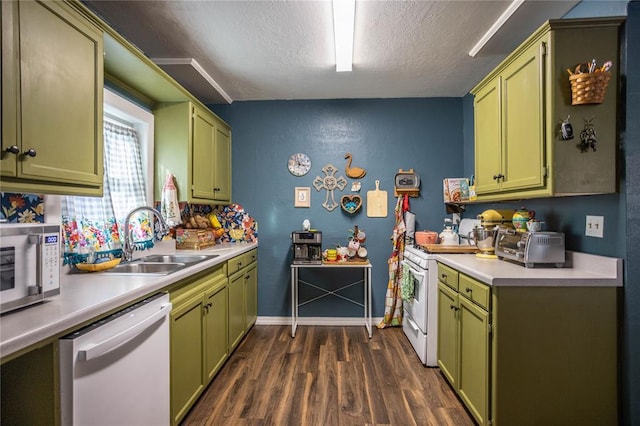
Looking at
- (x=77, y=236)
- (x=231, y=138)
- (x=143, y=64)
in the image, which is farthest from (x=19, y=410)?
(x=231, y=138)

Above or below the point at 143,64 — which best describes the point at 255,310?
below

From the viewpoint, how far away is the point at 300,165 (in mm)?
3576

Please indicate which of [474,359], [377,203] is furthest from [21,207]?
[377,203]

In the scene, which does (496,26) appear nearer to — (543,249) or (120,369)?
(543,249)

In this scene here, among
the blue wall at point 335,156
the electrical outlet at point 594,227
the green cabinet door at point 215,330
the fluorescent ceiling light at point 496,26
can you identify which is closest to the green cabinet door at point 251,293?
the blue wall at point 335,156

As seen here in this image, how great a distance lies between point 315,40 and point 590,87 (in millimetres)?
1704

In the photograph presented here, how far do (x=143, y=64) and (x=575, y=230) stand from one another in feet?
9.44

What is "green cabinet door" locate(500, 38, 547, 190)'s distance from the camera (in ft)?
5.60

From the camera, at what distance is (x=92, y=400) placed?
1.09 metres

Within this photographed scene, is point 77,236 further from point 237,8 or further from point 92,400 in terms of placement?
point 237,8

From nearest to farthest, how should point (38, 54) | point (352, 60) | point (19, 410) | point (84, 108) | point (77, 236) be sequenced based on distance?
1. point (19, 410)
2. point (38, 54)
3. point (84, 108)
4. point (77, 236)
5. point (352, 60)

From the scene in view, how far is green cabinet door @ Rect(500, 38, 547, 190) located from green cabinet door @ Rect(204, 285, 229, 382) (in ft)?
6.99

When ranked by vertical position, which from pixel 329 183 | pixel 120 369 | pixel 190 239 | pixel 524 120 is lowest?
pixel 120 369

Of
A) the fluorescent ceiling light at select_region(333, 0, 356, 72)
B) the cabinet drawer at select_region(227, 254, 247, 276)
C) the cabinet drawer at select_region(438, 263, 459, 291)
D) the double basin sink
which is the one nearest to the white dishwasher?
the double basin sink
